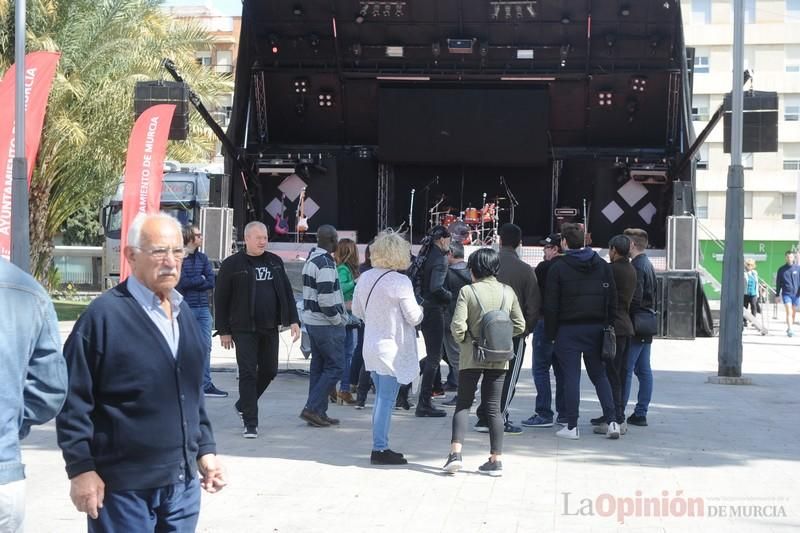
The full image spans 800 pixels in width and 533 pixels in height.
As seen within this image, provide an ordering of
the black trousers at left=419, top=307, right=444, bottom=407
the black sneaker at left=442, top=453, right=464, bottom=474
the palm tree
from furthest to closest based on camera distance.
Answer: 1. the palm tree
2. the black trousers at left=419, top=307, right=444, bottom=407
3. the black sneaker at left=442, top=453, right=464, bottom=474

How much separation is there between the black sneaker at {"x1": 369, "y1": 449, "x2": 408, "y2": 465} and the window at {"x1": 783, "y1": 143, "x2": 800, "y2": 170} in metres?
50.6

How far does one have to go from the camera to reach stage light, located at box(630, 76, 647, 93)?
57.5ft

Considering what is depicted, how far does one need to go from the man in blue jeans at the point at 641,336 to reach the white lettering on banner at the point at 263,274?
Result: 301 centimetres

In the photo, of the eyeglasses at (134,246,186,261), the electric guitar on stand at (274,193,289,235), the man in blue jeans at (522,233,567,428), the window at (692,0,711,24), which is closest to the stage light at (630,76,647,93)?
the electric guitar on stand at (274,193,289,235)

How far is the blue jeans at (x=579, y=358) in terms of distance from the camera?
901 cm

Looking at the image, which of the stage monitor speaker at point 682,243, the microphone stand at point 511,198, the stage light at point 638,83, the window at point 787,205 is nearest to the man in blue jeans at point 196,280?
the stage monitor speaker at point 682,243

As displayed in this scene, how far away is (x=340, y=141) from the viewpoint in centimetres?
1842

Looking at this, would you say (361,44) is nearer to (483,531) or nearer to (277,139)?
(277,139)

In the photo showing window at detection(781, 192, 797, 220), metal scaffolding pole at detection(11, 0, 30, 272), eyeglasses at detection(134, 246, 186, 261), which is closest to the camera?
eyeglasses at detection(134, 246, 186, 261)

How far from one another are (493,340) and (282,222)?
1060 centimetres

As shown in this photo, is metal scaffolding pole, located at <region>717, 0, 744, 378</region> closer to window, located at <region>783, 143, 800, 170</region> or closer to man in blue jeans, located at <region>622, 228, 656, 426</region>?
man in blue jeans, located at <region>622, 228, 656, 426</region>

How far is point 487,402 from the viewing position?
7699mm

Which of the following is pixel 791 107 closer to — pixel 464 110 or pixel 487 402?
pixel 464 110

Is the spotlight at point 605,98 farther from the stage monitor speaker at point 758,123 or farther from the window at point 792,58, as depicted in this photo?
the window at point 792,58
